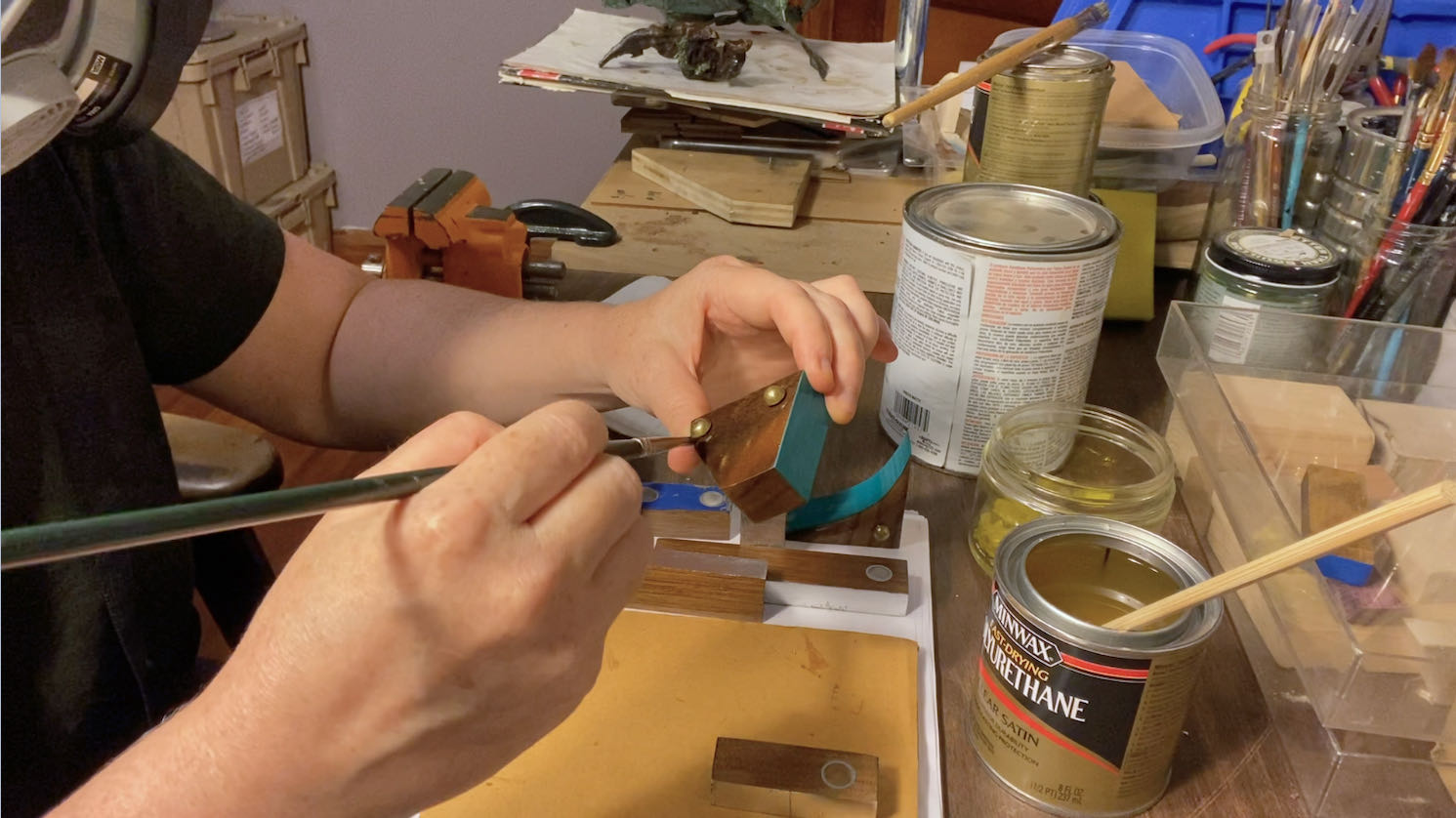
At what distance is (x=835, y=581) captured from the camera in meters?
0.60

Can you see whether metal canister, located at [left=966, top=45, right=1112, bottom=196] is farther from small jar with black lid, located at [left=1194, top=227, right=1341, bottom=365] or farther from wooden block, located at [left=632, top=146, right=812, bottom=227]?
wooden block, located at [left=632, top=146, right=812, bottom=227]

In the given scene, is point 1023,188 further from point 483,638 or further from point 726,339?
point 483,638

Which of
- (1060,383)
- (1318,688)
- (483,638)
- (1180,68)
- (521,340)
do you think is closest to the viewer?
(483,638)

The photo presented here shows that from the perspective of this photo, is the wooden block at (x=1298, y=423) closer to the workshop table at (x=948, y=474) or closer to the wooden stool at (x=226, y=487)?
the workshop table at (x=948, y=474)

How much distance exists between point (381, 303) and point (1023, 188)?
1.77 ft

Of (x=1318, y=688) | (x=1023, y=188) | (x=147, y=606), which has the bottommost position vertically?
(x=147, y=606)

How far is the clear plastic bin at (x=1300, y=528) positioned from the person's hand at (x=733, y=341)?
0.77 feet

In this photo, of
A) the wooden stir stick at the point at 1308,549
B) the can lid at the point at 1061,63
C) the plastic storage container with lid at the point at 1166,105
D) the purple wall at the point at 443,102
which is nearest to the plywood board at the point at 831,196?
the plastic storage container with lid at the point at 1166,105

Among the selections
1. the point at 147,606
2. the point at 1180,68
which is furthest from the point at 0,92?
the point at 1180,68

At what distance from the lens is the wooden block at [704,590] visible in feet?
1.91

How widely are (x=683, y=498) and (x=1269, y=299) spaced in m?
0.46

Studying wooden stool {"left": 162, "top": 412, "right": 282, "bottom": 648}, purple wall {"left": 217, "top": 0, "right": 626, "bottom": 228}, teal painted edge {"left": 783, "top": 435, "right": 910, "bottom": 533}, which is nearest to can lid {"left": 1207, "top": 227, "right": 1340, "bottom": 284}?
teal painted edge {"left": 783, "top": 435, "right": 910, "bottom": 533}

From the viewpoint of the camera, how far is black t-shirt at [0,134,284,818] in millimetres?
613

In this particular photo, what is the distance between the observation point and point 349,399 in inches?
34.2
